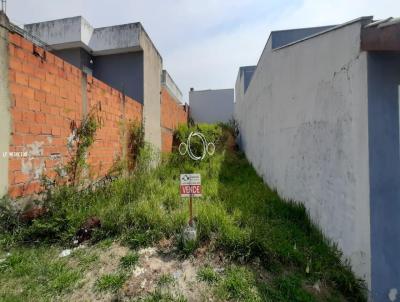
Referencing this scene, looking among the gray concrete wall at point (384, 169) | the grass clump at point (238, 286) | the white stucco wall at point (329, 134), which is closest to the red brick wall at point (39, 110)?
the grass clump at point (238, 286)

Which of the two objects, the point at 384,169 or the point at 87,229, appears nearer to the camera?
the point at 384,169

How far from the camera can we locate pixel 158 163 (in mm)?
6723

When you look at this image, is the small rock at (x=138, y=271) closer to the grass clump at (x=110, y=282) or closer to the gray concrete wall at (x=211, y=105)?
the grass clump at (x=110, y=282)

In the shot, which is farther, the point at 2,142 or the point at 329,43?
the point at 329,43

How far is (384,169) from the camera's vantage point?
82.3 inches

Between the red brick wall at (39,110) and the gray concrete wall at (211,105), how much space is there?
14.9 m

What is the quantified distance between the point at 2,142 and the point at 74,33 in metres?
5.26

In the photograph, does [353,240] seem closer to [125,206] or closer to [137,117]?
[125,206]

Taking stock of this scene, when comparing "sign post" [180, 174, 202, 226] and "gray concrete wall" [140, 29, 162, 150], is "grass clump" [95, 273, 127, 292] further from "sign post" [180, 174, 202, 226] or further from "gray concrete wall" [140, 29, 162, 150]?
"gray concrete wall" [140, 29, 162, 150]

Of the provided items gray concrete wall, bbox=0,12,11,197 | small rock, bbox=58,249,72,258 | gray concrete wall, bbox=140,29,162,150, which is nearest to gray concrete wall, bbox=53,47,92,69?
gray concrete wall, bbox=140,29,162,150

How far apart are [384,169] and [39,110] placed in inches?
148

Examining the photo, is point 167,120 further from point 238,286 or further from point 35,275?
point 238,286

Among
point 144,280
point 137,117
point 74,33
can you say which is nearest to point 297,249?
point 144,280

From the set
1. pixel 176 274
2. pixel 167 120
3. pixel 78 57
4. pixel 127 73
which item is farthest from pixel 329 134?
pixel 167 120
